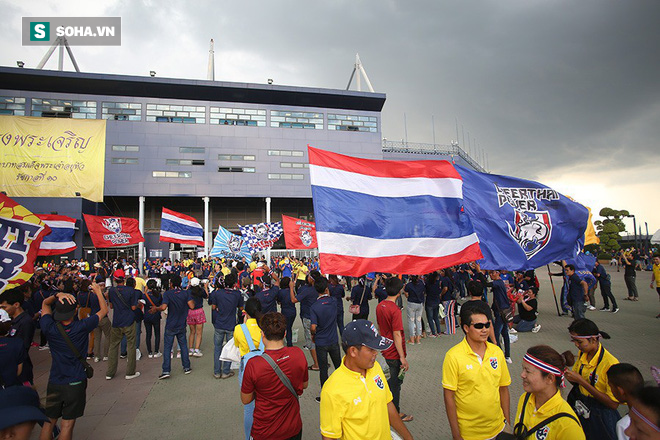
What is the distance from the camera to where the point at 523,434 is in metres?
2.60

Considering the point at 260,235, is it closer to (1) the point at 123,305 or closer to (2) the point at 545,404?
(1) the point at 123,305

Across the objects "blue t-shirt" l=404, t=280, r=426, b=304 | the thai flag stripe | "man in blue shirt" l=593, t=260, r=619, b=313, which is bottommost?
"man in blue shirt" l=593, t=260, r=619, b=313

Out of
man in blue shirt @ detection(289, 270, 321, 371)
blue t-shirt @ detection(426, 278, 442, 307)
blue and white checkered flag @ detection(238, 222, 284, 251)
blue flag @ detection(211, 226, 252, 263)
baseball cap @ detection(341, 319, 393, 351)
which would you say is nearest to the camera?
baseball cap @ detection(341, 319, 393, 351)

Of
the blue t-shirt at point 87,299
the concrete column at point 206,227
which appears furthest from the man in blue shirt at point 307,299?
the concrete column at point 206,227

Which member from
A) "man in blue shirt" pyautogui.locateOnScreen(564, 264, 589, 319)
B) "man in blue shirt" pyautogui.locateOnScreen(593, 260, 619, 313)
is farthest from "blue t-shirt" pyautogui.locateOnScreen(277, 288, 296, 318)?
"man in blue shirt" pyautogui.locateOnScreen(593, 260, 619, 313)

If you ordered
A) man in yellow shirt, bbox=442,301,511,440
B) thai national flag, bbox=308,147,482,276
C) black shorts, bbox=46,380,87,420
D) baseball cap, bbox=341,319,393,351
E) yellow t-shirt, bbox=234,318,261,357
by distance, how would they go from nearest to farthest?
baseball cap, bbox=341,319,393,351 < man in yellow shirt, bbox=442,301,511,440 < black shorts, bbox=46,380,87,420 < yellow t-shirt, bbox=234,318,261,357 < thai national flag, bbox=308,147,482,276

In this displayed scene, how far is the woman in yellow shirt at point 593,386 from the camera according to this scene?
3.14 m

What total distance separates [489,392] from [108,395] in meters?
6.57

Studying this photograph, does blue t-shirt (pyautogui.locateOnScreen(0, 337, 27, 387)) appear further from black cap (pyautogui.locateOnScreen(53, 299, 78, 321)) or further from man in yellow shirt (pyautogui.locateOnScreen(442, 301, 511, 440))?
man in yellow shirt (pyautogui.locateOnScreen(442, 301, 511, 440))

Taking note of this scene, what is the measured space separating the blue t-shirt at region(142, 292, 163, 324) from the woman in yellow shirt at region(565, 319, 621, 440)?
26.6ft

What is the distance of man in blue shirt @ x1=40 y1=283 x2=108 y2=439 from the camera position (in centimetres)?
420

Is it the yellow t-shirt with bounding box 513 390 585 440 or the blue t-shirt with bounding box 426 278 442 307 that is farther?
the blue t-shirt with bounding box 426 278 442 307

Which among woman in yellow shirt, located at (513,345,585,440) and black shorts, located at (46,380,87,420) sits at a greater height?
woman in yellow shirt, located at (513,345,585,440)

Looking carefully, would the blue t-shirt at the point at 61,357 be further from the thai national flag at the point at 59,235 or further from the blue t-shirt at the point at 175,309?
the thai national flag at the point at 59,235
